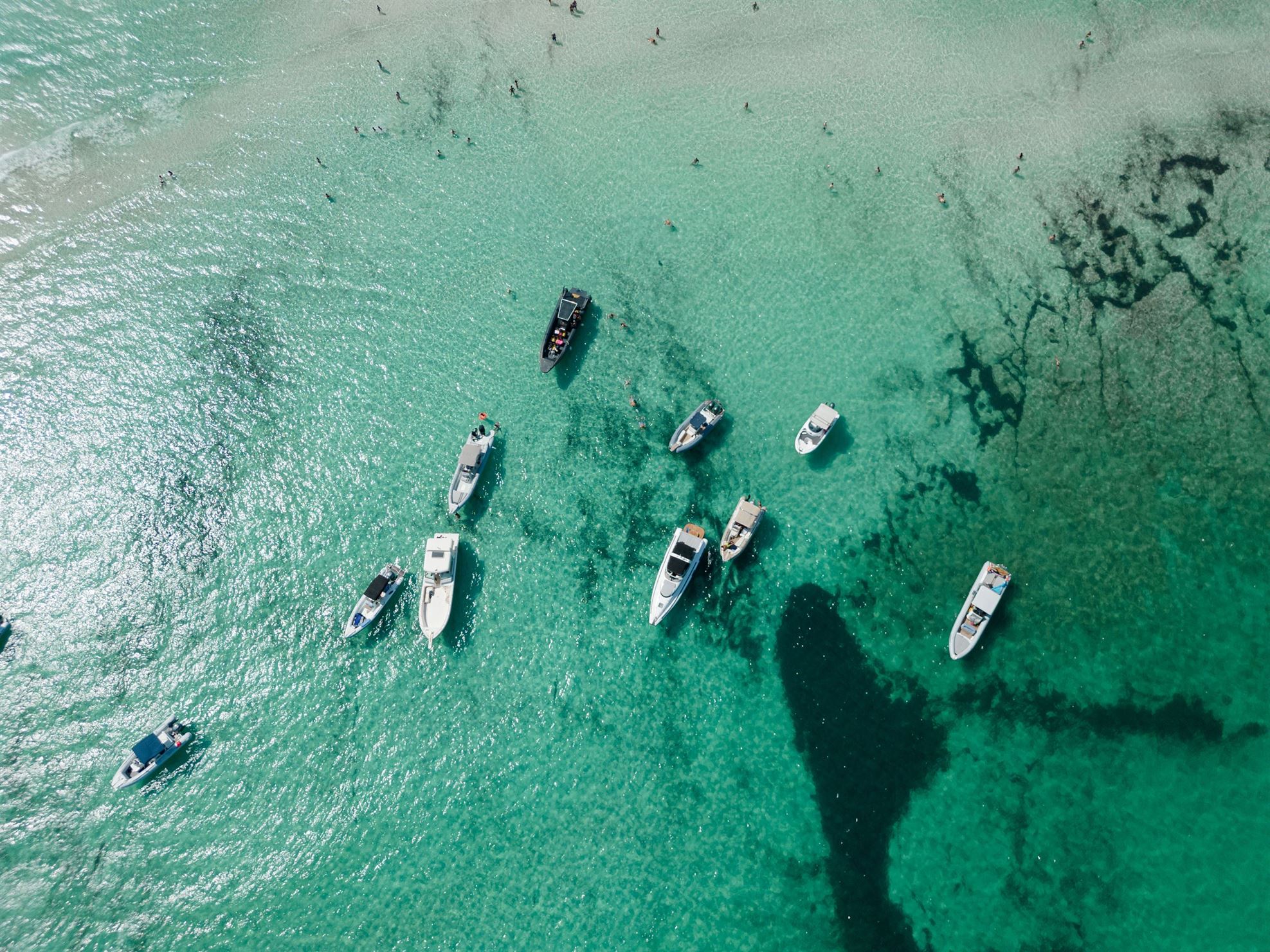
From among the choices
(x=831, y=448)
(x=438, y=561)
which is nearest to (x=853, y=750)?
(x=831, y=448)

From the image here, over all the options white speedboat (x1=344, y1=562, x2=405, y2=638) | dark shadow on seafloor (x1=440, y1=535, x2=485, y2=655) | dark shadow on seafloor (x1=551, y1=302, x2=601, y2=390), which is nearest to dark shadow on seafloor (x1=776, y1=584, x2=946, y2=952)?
dark shadow on seafloor (x1=440, y1=535, x2=485, y2=655)

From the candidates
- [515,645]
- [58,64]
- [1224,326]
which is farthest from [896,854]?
[58,64]

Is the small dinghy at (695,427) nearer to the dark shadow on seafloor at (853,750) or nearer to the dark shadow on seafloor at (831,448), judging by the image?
the dark shadow on seafloor at (831,448)

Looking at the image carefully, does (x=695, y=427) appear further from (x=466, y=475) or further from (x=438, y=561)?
(x=438, y=561)

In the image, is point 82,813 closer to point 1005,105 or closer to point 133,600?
point 133,600

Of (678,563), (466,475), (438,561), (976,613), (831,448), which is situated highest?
(466,475)

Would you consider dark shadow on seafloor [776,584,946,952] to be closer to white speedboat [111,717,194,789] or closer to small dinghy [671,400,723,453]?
small dinghy [671,400,723,453]
